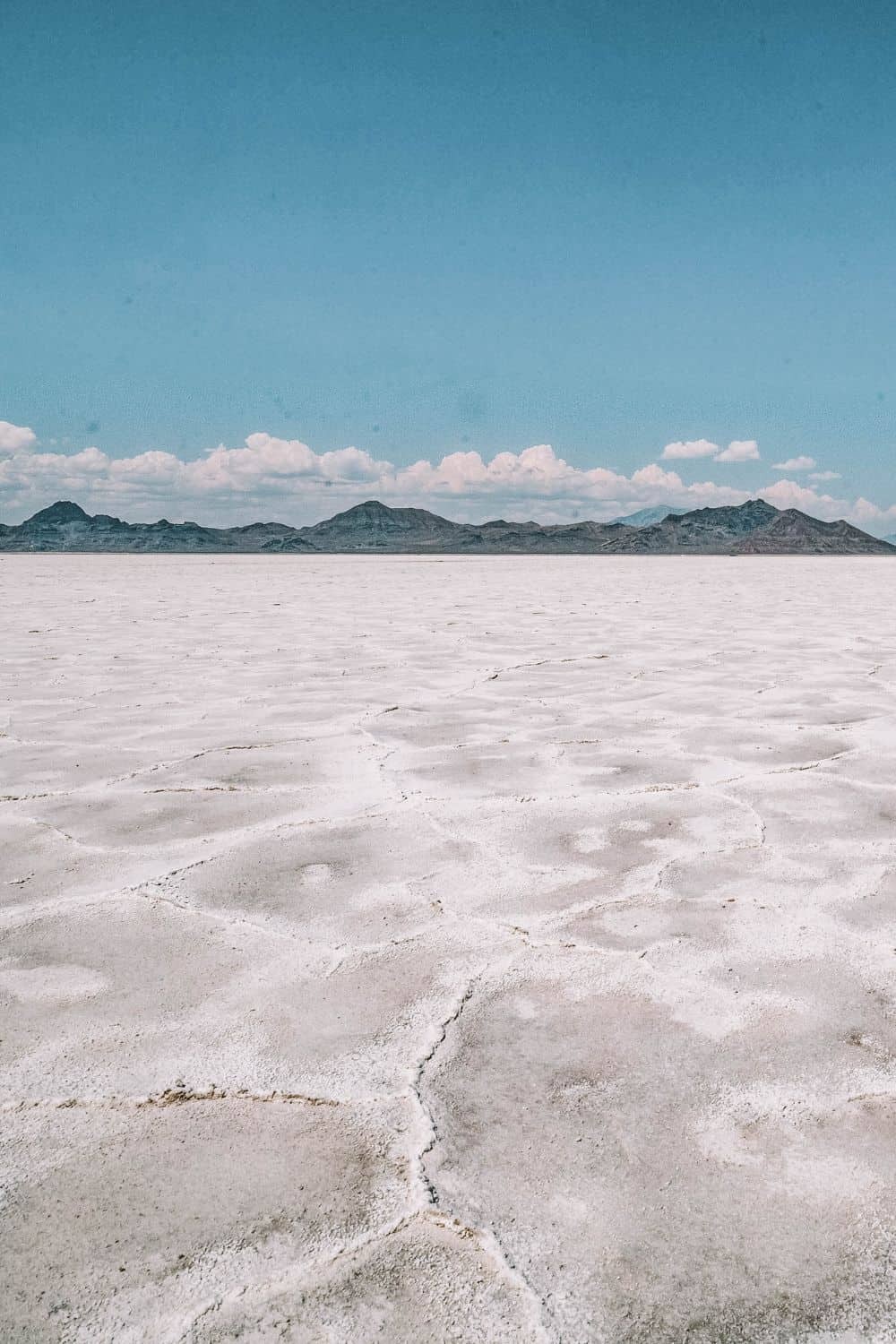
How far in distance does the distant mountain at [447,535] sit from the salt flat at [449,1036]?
435 ft

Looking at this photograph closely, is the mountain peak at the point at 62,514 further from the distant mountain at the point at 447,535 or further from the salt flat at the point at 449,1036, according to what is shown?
the salt flat at the point at 449,1036

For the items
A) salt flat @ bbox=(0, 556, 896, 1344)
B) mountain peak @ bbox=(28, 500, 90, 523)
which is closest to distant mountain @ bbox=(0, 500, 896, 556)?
mountain peak @ bbox=(28, 500, 90, 523)

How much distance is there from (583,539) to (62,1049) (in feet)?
518

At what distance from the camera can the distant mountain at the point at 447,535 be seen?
14462cm

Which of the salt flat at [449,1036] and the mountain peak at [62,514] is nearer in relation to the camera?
the salt flat at [449,1036]

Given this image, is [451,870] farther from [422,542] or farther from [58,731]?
[422,542]

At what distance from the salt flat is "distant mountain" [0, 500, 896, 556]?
13246 centimetres

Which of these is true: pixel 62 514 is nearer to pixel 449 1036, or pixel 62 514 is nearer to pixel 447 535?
pixel 447 535

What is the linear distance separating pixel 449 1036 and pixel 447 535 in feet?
581

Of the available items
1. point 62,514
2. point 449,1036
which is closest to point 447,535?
point 62,514

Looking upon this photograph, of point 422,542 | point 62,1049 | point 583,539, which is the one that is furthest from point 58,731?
point 422,542

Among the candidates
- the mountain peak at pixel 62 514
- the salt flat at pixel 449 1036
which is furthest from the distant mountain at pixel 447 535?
the salt flat at pixel 449 1036

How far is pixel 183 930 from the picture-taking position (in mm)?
1723

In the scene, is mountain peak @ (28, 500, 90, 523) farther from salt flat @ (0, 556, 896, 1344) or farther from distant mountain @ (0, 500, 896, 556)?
salt flat @ (0, 556, 896, 1344)
